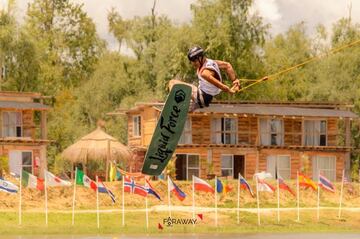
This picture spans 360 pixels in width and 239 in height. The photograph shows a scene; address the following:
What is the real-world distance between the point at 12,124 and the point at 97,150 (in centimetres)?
1053

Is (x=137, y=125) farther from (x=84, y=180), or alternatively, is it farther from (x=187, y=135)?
(x=84, y=180)

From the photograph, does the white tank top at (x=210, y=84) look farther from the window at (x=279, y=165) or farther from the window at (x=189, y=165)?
the window at (x=279, y=165)

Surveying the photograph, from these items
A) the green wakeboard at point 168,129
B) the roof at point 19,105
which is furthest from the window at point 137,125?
the green wakeboard at point 168,129

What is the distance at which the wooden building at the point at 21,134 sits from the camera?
73938 millimetres

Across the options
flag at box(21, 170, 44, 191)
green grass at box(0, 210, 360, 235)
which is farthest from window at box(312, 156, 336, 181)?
flag at box(21, 170, 44, 191)

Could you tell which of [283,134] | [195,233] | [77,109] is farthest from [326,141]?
[195,233]

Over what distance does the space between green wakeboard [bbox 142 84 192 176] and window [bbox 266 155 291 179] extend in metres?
57.6

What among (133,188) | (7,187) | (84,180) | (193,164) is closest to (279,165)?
(193,164)

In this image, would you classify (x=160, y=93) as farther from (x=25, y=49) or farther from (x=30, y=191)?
(x=30, y=191)

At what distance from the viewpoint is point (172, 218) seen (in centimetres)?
5316

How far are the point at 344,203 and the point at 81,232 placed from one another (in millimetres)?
20761

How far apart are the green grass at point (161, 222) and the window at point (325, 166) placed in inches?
841

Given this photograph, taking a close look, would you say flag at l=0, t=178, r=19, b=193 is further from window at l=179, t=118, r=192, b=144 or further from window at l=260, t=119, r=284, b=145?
window at l=260, t=119, r=284, b=145

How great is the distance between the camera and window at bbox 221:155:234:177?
3062 inches
